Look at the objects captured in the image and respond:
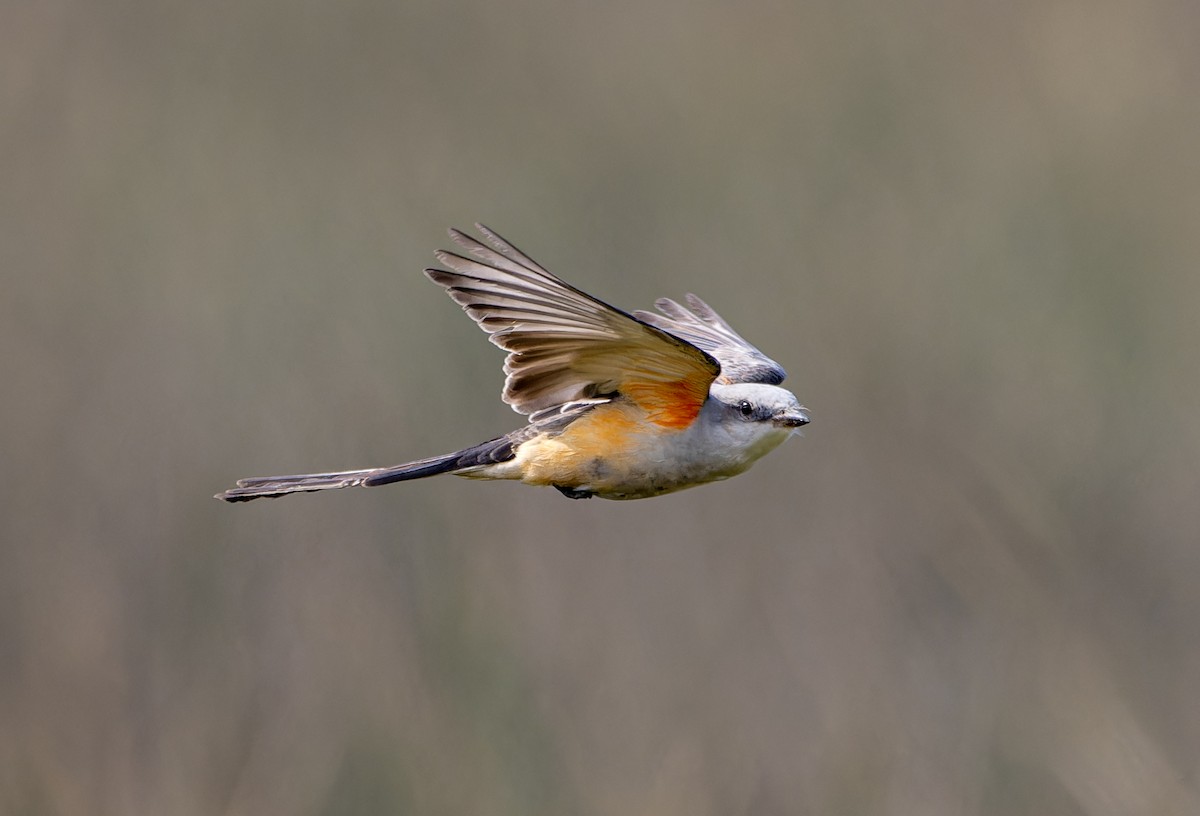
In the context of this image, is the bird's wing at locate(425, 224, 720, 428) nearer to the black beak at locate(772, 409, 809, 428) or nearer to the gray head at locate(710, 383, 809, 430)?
the gray head at locate(710, 383, 809, 430)

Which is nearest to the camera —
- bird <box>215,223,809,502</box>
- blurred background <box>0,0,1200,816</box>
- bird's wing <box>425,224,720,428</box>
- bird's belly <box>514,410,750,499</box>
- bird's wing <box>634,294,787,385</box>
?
bird's wing <box>425,224,720,428</box>

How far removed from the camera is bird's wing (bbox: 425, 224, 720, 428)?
3.77 m

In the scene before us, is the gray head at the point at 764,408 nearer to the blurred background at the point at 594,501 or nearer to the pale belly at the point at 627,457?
the pale belly at the point at 627,457

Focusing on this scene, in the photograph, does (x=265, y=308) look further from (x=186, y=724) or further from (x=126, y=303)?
(x=186, y=724)

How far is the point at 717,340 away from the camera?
5.35m

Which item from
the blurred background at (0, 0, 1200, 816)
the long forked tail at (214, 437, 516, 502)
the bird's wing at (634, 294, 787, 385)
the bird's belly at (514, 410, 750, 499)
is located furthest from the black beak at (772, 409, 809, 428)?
the blurred background at (0, 0, 1200, 816)

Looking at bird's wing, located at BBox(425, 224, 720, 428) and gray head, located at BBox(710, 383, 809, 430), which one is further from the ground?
bird's wing, located at BBox(425, 224, 720, 428)

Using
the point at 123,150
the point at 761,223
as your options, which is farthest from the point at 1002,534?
the point at 123,150

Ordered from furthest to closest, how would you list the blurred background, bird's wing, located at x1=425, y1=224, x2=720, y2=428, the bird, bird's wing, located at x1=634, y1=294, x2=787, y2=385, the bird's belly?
the blurred background → bird's wing, located at x1=634, y1=294, x2=787, y2=385 → the bird's belly → the bird → bird's wing, located at x1=425, y1=224, x2=720, y2=428

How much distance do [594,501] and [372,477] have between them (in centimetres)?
226

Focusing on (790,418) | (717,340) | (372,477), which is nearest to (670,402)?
(790,418)

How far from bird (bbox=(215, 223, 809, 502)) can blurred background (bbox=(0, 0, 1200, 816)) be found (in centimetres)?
167

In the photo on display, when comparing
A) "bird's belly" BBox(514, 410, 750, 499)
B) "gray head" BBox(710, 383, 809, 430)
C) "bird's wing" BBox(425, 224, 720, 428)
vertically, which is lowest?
"bird's belly" BBox(514, 410, 750, 499)

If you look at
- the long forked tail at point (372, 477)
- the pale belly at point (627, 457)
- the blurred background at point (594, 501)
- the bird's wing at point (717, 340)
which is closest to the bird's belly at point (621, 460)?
the pale belly at point (627, 457)
